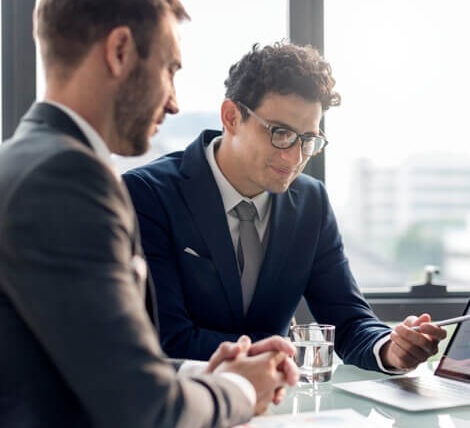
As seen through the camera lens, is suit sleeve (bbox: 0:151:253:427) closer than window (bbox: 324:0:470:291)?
Yes

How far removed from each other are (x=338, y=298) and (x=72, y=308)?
4.43 feet

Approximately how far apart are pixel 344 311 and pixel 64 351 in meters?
1.32

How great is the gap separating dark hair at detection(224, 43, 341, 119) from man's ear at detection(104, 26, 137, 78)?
1.02m

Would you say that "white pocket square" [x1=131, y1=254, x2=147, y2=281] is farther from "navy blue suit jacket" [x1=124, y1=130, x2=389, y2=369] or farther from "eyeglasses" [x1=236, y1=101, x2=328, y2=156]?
"eyeglasses" [x1=236, y1=101, x2=328, y2=156]

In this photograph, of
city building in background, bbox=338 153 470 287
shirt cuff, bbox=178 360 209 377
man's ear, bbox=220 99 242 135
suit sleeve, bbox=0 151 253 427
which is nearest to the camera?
suit sleeve, bbox=0 151 253 427

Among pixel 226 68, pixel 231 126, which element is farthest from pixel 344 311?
pixel 226 68

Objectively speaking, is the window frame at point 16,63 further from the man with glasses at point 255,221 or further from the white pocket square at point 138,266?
the white pocket square at point 138,266

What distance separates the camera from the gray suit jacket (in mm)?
705

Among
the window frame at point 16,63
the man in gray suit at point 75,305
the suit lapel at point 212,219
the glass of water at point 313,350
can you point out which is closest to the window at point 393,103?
the suit lapel at point 212,219

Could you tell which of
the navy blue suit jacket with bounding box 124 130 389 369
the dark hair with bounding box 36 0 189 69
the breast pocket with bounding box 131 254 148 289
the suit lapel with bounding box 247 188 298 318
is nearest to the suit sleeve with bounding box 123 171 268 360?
the navy blue suit jacket with bounding box 124 130 389 369

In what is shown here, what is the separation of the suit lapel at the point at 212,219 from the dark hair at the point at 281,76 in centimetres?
24

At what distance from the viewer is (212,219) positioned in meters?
1.85

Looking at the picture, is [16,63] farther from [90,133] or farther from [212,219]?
[90,133]

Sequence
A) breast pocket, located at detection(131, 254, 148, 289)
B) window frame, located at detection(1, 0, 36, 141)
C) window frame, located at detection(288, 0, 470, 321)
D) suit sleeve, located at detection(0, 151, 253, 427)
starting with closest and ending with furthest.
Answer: suit sleeve, located at detection(0, 151, 253, 427) < breast pocket, located at detection(131, 254, 148, 289) < window frame, located at detection(1, 0, 36, 141) < window frame, located at detection(288, 0, 470, 321)
